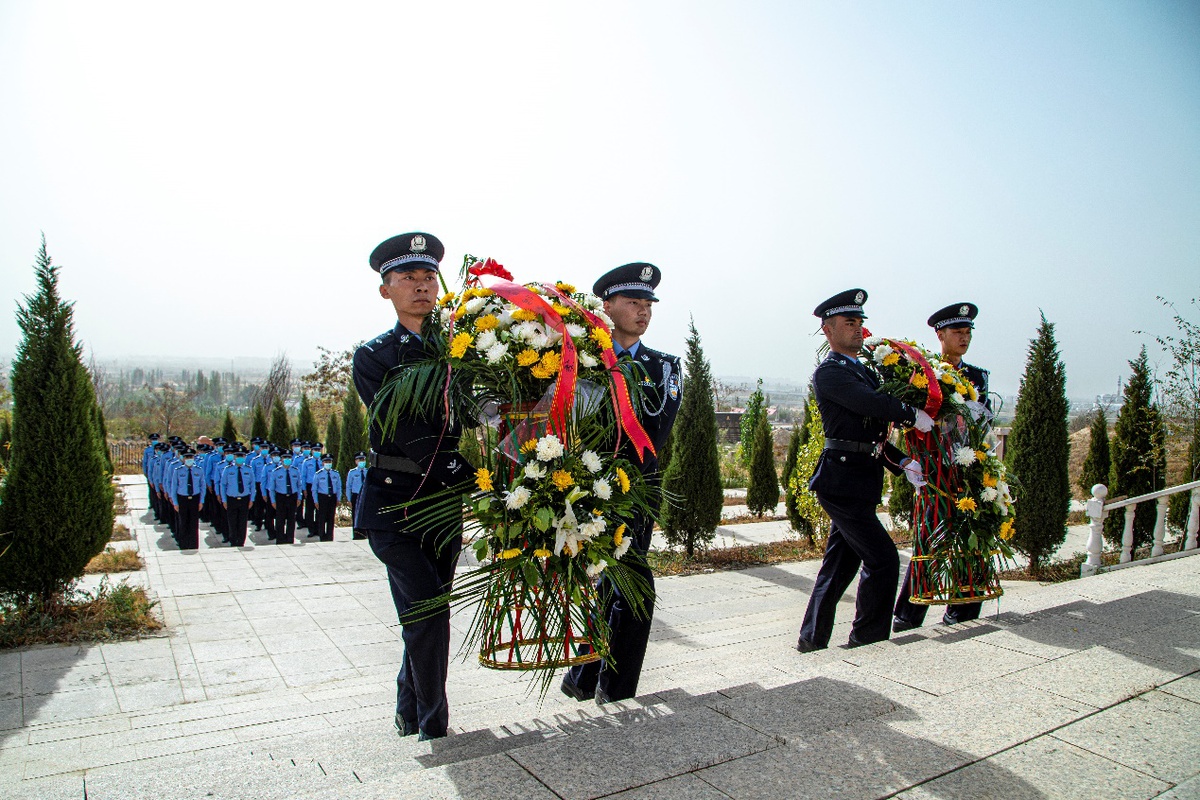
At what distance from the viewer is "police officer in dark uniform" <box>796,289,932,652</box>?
A: 447 cm

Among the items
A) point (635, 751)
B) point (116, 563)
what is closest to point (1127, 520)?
point (635, 751)

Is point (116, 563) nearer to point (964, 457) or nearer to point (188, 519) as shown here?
point (188, 519)

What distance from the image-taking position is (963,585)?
4.61 metres

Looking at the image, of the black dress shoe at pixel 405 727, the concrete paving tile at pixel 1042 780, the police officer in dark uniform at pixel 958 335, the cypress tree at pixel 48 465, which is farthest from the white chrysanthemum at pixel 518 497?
the cypress tree at pixel 48 465

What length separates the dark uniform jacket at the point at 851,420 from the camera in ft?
14.6

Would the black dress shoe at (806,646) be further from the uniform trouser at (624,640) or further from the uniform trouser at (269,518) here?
the uniform trouser at (269,518)

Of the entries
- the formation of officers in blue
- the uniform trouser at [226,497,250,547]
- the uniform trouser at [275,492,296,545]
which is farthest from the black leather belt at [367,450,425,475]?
the uniform trouser at [275,492,296,545]

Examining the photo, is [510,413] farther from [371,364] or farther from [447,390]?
[371,364]

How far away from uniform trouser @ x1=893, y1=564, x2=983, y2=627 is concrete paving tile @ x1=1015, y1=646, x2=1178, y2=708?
3.93 feet

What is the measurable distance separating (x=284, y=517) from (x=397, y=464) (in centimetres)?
913

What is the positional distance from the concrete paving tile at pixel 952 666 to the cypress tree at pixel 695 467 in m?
5.61

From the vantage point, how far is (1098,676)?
3.31 metres

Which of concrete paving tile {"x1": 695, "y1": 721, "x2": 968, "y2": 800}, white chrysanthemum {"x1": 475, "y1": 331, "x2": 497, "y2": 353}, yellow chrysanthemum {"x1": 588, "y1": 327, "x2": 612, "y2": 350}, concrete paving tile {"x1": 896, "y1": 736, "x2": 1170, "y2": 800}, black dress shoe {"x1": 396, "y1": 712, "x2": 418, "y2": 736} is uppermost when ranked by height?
yellow chrysanthemum {"x1": 588, "y1": 327, "x2": 612, "y2": 350}

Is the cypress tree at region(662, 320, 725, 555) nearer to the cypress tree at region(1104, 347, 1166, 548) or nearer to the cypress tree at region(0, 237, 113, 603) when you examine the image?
the cypress tree at region(1104, 347, 1166, 548)
